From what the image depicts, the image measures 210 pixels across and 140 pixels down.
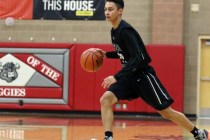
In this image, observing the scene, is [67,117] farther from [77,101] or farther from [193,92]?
[193,92]

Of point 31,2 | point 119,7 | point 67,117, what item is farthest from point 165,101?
point 31,2

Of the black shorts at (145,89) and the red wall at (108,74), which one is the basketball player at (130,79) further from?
the red wall at (108,74)

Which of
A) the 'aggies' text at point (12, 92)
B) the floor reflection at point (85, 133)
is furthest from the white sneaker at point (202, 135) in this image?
the 'aggies' text at point (12, 92)

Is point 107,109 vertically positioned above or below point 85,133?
above

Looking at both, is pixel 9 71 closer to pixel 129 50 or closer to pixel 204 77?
pixel 204 77

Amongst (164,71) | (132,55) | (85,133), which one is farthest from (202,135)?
(164,71)

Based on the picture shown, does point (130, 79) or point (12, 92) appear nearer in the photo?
point (130, 79)

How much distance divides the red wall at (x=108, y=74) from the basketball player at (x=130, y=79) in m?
7.40

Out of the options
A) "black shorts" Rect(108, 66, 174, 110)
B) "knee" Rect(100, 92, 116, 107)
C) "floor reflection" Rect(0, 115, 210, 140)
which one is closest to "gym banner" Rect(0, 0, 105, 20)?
"floor reflection" Rect(0, 115, 210, 140)

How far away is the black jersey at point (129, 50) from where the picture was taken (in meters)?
5.56

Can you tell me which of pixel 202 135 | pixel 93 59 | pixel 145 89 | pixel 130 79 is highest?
pixel 93 59

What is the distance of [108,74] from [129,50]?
7.72 m

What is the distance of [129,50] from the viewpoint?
18.5 ft

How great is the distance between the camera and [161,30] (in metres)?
13.5
